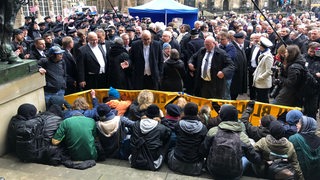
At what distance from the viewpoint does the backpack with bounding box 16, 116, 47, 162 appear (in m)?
4.23

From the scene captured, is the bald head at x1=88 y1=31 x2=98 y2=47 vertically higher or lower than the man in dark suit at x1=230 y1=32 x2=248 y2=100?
higher

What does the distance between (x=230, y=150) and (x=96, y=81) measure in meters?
3.93

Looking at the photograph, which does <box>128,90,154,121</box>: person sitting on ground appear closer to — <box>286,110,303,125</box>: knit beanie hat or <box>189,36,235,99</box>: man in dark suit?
<box>189,36,235,99</box>: man in dark suit

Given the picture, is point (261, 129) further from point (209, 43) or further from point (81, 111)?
point (81, 111)

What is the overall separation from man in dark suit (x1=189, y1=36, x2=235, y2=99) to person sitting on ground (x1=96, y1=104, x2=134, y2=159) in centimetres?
243

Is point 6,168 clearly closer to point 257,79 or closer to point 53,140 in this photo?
point 53,140

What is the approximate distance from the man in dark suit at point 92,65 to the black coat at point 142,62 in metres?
0.63

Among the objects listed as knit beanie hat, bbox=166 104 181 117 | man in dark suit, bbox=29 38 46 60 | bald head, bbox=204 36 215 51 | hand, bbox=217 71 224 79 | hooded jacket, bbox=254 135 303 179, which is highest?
bald head, bbox=204 36 215 51

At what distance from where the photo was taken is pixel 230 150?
158 inches

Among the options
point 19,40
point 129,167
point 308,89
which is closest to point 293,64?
point 308,89

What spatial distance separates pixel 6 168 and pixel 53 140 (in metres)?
0.66

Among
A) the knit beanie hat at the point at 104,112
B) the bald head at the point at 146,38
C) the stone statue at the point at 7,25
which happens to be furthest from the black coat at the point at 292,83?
the stone statue at the point at 7,25

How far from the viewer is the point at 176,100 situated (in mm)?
6363

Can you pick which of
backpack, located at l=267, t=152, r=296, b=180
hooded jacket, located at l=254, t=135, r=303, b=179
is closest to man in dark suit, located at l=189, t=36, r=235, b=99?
hooded jacket, located at l=254, t=135, r=303, b=179
